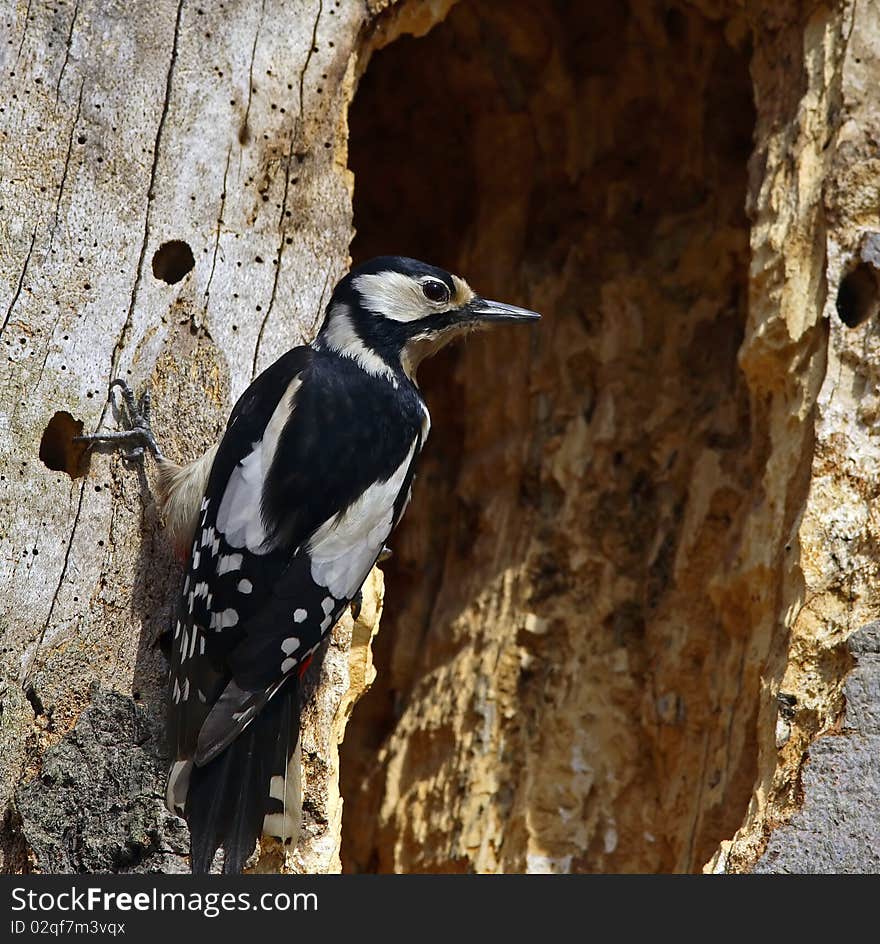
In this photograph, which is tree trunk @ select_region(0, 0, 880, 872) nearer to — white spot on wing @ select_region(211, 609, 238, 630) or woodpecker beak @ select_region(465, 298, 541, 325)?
white spot on wing @ select_region(211, 609, 238, 630)

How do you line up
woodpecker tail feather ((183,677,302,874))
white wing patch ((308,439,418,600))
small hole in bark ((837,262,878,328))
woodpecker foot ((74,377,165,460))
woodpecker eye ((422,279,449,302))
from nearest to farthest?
1. woodpecker tail feather ((183,677,302,874))
2. white wing patch ((308,439,418,600))
3. woodpecker foot ((74,377,165,460))
4. small hole in bark ((837,262,878,328))
5. woodpecker eye ((422,279,449,302))

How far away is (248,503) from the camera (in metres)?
2.92

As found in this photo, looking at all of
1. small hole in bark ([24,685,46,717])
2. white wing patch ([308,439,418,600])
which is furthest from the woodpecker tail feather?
small hole in bark ([24,685,46,717])

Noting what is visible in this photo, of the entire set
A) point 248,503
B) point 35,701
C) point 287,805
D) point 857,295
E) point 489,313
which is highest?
point 857,295

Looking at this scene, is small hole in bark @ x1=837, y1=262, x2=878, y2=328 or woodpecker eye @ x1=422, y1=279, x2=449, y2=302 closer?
small hole in bark @ x1=837, y1=262, x2=878, y2=328

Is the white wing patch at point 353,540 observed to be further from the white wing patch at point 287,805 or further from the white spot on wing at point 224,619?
the white wing patch at point 287,805

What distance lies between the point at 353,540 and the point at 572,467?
1.33m

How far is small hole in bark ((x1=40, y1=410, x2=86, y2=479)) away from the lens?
3.10 metres

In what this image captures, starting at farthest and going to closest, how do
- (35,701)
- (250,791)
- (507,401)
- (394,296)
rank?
1. (507,401)
2. (394,296)
3. (35,701)
4. (250,791)

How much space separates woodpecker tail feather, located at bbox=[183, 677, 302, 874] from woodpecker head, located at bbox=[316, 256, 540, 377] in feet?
2.84

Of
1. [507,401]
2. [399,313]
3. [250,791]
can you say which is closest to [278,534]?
[250,791]

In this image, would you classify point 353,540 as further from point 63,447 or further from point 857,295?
point 857,295

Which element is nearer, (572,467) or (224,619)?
(224,619)

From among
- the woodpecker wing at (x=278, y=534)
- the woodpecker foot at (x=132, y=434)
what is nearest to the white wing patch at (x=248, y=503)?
the woodpecker wing at (x=278, y=534)
